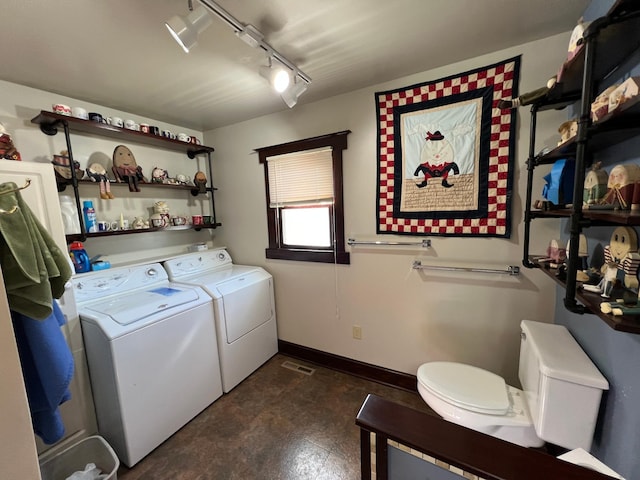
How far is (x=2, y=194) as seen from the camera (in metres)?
0.80

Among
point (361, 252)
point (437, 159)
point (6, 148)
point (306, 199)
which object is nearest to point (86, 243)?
point (6, 148)

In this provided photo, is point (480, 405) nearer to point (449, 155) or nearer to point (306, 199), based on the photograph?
point (449, 155)

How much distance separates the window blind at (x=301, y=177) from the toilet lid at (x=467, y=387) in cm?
144

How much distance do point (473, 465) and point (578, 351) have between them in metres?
1.01

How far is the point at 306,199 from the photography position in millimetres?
2295

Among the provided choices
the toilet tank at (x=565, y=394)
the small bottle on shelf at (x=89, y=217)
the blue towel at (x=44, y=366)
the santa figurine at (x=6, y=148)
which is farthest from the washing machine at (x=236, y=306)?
the toilet tank at (x=565, y=394)

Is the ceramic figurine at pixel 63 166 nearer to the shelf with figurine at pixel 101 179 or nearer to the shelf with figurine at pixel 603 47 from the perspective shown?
the shelf with figurine at pixel 101 179

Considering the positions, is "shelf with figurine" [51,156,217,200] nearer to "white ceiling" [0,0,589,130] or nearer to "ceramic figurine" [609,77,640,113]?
"white ceiling" [0,0,589,130]

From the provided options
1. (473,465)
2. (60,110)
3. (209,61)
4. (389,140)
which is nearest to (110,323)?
(60,110)

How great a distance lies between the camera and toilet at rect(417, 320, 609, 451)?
1027mm

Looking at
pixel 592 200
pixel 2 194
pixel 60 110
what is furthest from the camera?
pixel 60 110

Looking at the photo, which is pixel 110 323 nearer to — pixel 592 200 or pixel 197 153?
pixel 197 153

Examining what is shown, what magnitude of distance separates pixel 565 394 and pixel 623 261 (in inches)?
23.1

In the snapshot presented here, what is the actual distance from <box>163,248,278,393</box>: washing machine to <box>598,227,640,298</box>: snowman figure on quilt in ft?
6.84
